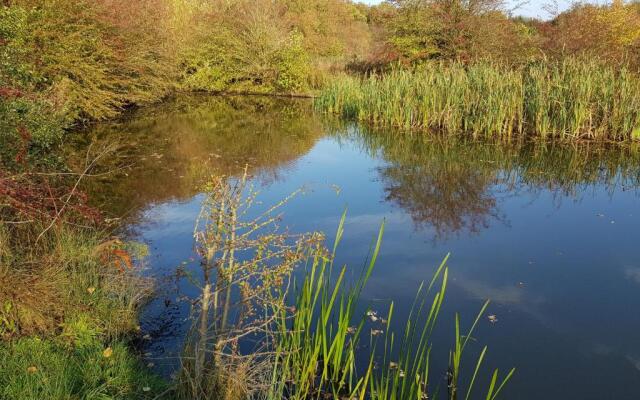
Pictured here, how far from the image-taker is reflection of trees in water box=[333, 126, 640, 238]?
707cm

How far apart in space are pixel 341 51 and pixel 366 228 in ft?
97.7

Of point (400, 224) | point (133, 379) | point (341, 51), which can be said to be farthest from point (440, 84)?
point (341, 51)

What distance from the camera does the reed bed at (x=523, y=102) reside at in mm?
10227

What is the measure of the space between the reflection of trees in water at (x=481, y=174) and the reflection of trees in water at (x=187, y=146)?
2294 millimetres

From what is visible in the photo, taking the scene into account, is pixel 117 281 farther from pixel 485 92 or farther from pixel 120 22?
pixel 120 22

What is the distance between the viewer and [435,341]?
151 inches

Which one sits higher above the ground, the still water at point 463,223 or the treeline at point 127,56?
the treeline at point 127,56

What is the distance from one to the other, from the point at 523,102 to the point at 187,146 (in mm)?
7144

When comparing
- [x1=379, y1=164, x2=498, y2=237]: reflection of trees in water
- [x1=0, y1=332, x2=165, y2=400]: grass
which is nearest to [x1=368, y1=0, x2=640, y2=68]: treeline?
[x1=379, y1=164, x2=498, y2=237]: reflection of trees in water

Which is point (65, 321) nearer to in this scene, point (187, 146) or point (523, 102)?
point (187, 146)

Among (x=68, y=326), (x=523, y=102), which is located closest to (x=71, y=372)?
(x=68, y=326)

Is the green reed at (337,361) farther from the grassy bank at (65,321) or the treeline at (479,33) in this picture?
the treeline at (479,33)

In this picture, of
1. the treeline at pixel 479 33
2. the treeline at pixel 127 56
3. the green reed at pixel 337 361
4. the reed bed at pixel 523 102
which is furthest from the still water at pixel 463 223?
the treeline at pixel 479 33

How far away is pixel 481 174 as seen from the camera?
8.84m
